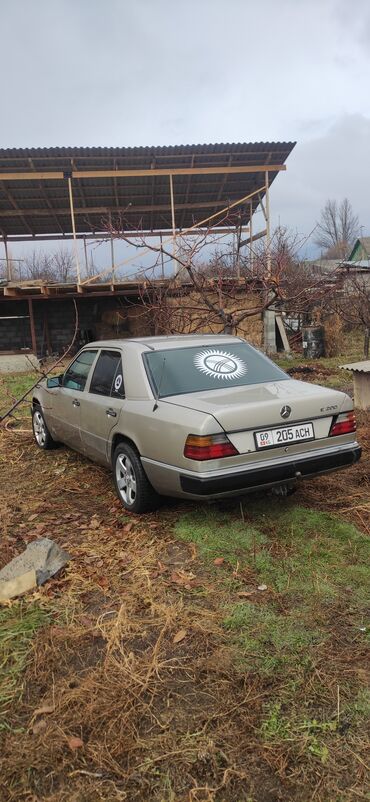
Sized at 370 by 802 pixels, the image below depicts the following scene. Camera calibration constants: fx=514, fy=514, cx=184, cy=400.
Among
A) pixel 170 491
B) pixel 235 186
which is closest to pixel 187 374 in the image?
pixel 170 491

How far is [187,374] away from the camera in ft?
13.6

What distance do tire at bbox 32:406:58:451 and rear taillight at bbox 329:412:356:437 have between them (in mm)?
3757

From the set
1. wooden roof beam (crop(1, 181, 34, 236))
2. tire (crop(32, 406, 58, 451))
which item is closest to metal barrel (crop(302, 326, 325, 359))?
wooden roof beam (crop(1, 181, 34, 236))

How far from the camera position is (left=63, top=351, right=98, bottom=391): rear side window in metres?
5.18

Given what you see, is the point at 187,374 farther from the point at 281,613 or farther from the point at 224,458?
the point at 281,613

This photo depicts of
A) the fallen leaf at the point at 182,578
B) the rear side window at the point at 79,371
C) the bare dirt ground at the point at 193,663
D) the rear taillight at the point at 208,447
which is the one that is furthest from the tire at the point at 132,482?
the rear side window at the point at 79,371

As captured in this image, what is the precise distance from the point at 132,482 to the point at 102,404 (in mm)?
840

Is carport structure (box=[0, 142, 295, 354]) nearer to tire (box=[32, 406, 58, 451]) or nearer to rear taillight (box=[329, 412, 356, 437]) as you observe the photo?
tire (box=[32, 406, 58, 451])

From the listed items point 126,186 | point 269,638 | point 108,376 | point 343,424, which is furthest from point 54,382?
point 126,186

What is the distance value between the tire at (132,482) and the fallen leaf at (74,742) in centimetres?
207

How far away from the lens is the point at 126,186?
1527cm

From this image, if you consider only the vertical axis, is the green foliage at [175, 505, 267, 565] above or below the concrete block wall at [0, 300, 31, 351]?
below

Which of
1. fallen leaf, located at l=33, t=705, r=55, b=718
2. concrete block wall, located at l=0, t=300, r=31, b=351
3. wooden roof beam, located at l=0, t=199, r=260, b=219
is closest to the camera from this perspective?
fallen leaf, located at l=33, t=705, r=55, b=718

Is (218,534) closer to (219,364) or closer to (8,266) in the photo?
(219,364)
